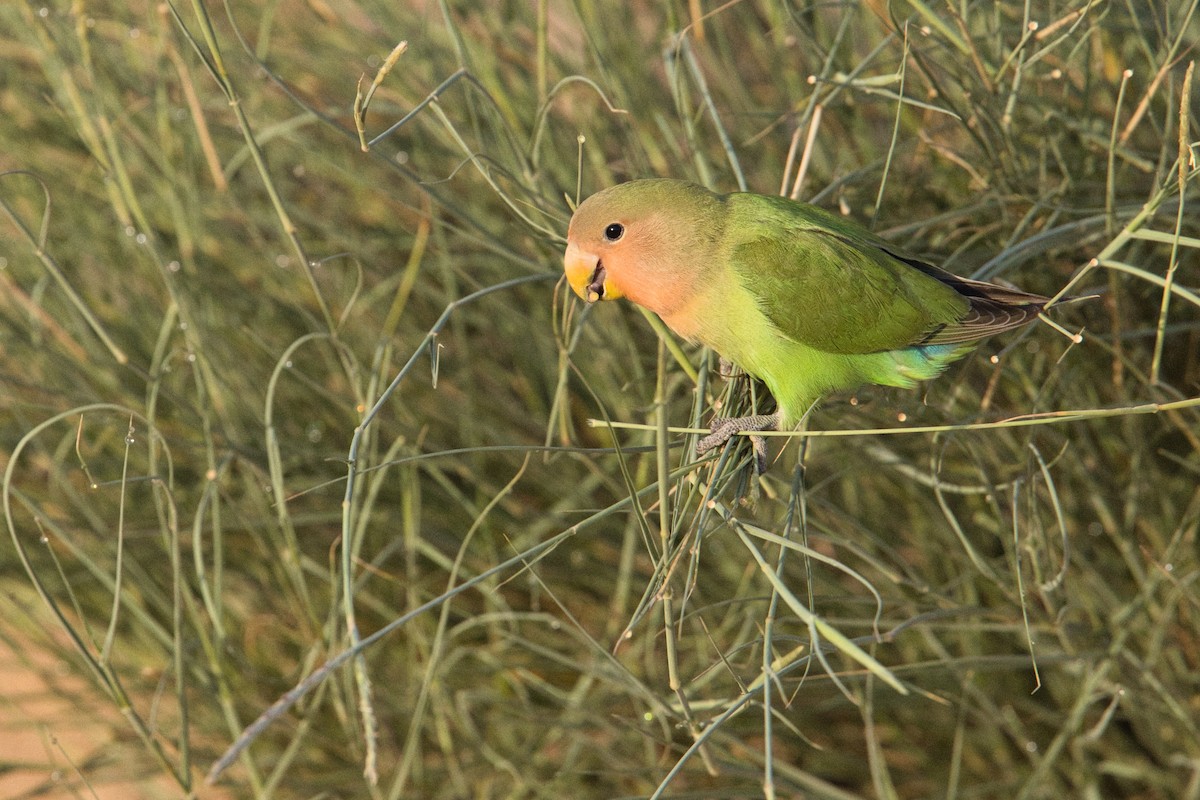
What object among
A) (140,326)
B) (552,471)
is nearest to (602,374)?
(552,471)

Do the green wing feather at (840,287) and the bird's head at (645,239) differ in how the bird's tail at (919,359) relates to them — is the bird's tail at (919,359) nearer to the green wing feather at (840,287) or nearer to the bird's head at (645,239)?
the green wing feather at (840,287)

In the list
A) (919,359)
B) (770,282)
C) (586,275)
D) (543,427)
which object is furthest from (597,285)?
(543,427)

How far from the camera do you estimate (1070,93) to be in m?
1.89

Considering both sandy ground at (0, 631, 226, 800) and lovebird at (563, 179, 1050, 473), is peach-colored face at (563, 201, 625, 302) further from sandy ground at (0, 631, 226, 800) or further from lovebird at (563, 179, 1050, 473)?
sandy ground at (0, 631, 226, 800)

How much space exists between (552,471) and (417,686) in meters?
0.51

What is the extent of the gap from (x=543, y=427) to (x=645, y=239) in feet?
3.17

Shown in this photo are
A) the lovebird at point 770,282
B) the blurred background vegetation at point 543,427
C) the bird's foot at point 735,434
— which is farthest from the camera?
the blurred background vegetation at point 543,427

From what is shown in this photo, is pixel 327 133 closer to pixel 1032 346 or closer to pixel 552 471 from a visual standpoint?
pixel 552 471

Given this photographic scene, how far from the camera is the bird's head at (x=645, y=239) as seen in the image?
4.81 ft

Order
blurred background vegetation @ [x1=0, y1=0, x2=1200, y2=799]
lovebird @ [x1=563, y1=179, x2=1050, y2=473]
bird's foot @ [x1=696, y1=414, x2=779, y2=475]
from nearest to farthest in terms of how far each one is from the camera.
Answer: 1. bird's foot @ [x1=696, y1=414, x2=779, y2=475]
2. lovebird @ [x1=563, y1=179, x2=1050, y2=473]
3. blurred background vegetation @ [x1=0, y1=0, x2=1200, y2=799]

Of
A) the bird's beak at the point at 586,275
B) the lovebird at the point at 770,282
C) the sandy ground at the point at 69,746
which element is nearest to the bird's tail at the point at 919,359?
the lovebird at the point at 770,282

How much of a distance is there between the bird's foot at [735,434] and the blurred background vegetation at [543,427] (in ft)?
0.20

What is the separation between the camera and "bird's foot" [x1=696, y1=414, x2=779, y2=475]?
1339mm

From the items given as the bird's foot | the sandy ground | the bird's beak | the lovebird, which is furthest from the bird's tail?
the sandy ground
